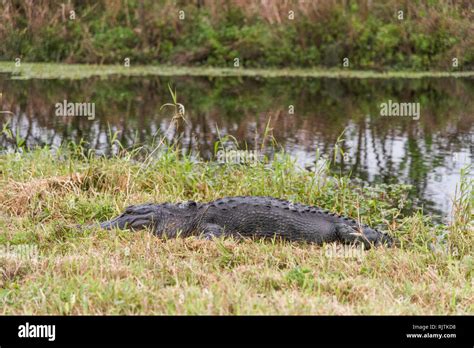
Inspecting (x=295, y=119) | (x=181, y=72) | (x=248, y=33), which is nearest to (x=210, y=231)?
(x=295, y=119)

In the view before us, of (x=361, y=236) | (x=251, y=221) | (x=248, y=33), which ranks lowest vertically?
(x=361, y=236)

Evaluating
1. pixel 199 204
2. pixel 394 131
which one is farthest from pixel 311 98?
pixel 199 204

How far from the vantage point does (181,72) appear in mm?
19359

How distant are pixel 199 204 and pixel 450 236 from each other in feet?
7.20

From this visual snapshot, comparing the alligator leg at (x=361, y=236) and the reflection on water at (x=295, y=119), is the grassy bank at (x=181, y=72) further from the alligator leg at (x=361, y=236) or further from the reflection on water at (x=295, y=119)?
the alligator leg at (x=361, y=236)

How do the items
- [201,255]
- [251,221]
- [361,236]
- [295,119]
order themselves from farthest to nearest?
1. [295,119]
2. [251,221]
3. [361,236]
4. [201,255]

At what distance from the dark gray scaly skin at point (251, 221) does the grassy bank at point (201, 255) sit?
11.4 inches

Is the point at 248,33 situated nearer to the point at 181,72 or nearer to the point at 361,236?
the point at 181,72

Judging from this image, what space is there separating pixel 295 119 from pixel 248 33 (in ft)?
24.4

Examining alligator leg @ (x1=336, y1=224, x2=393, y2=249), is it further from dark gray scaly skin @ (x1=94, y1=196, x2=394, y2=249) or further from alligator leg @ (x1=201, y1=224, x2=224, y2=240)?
alligator leg @ (x1=201, y1=224, x2=224, y2=240)

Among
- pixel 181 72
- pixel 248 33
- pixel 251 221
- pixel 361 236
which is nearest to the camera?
pixel 361 236

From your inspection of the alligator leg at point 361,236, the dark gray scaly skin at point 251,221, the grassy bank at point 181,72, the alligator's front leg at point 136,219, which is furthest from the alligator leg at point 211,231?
the grassy bank at point 181,72

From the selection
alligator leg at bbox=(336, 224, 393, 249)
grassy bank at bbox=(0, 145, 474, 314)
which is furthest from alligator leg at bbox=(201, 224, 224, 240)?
alligator leg at bbox=(336, 224, 393, 249)
